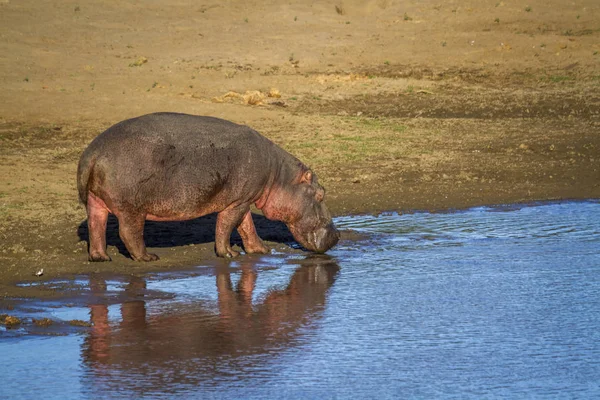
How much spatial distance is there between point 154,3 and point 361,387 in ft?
80.0

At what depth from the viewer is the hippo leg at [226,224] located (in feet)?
31.6

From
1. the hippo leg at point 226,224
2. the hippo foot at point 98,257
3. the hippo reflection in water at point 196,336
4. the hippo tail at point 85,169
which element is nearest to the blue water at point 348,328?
the hippo reflection in water at point 196,336

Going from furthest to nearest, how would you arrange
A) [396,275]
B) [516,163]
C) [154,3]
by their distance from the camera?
1. [154,3]
2. [516,163]
3. [396,275]

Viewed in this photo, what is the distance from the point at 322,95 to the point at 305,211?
9.14 m

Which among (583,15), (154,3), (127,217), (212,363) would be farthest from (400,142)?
(154,3)

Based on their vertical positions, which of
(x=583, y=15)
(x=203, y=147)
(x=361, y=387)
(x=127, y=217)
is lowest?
(x=361, y=387)

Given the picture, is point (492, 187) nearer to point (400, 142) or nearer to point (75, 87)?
point (400, 142)

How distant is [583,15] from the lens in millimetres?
25953

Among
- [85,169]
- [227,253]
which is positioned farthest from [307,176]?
[85,169]

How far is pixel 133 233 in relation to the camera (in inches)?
358

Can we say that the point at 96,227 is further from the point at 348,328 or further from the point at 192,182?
the point at 348,328

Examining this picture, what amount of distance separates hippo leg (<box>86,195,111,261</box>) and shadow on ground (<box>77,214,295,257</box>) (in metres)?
0.62

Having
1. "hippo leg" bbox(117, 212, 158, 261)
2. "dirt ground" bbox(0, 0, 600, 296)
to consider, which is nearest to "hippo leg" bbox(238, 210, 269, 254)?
"dirt ground" bbox(0, 0, 600, 296)

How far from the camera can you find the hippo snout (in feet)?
32.5
